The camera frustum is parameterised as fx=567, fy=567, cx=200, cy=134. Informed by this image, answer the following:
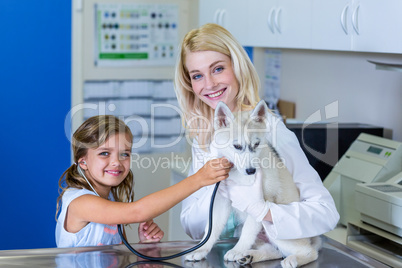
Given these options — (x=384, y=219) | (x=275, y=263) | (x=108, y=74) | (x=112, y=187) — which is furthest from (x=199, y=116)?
(x=108, y=74)

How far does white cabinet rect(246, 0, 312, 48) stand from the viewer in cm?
219

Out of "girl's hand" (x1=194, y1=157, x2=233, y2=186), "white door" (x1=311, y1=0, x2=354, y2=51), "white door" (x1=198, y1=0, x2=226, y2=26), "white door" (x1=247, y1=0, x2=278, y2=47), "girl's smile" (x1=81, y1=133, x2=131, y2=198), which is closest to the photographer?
"girl's hand" (x1=194, y1=157, x2=233, y2=186)

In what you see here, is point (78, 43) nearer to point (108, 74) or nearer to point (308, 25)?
point (108, 74)

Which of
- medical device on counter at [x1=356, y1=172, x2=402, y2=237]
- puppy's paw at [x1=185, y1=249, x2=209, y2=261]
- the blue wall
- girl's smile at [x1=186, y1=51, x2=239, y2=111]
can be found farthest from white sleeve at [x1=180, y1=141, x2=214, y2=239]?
the blue wall

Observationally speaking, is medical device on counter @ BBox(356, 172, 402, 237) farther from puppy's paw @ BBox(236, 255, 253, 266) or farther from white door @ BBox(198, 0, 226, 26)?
white door @ BBox(198, 0, 226, 26)

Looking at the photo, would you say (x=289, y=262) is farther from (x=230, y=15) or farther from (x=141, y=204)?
(x=230, y=15)

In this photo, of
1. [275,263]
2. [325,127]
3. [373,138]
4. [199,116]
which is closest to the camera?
[275,263]

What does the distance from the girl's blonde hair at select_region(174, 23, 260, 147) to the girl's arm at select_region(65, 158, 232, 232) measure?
0.22m

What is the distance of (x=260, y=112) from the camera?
1136 mm

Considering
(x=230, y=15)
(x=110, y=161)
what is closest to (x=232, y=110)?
(x=110, y=161)

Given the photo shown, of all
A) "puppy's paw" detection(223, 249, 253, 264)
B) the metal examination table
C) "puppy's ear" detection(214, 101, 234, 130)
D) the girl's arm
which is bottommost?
the metal examination table

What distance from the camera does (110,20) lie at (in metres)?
3.56

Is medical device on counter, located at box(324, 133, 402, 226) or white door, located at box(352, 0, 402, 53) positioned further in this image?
medical device on counter, located at box(324, 133, 402, 226)

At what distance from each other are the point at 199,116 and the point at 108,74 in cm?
217
